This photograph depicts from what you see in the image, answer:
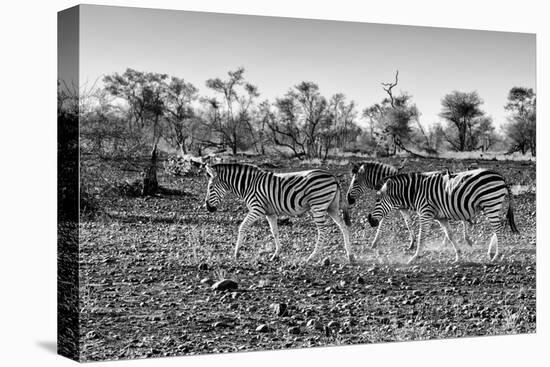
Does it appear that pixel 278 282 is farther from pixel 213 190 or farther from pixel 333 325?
pixel 213 190

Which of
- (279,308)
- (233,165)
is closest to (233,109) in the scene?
(233,165)

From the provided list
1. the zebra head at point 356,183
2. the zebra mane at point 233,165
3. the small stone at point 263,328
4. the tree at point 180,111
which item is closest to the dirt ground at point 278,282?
the small stone at point 263,328

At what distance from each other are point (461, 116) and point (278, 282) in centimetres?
350

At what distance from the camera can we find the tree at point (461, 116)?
44.4 ft

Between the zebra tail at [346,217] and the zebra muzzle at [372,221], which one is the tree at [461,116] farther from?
the zebra tail at [346,217]

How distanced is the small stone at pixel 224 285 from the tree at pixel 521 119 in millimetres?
4509

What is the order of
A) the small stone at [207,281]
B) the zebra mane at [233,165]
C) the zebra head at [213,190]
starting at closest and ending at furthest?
the small stone at [207,281] < the zebra head at [213,190] < the zebra mane at [233,165]

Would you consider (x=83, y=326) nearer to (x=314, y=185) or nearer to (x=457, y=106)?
(x=314, y=185)

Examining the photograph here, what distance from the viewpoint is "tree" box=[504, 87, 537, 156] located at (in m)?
13.9

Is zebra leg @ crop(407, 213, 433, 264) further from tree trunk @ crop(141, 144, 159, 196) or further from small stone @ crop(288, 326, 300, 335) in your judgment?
tree trunk @ crop(141, 144, 159, 196)

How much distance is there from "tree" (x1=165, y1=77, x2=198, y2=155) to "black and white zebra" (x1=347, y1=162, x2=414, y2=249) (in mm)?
2309

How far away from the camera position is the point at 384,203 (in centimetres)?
1334

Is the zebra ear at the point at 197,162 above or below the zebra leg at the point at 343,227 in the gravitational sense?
above

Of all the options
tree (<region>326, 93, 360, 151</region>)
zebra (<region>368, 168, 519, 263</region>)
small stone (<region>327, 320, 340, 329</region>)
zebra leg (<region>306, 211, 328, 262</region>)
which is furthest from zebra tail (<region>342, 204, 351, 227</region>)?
small stone (<region>327, 320, 340, 329</region>)
